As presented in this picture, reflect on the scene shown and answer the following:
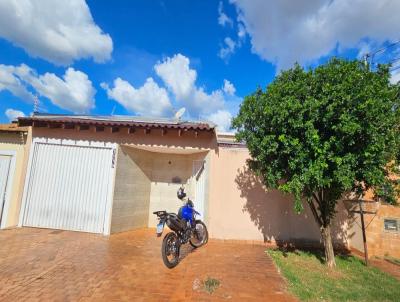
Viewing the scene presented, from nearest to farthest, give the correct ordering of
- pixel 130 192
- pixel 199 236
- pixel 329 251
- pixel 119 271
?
pixel 119 271 < pixel 329 251 < pixel 199 236 < pixel 130 192

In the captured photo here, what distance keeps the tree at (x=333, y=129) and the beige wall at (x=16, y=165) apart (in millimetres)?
7734

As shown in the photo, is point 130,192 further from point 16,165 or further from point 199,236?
point 16,165

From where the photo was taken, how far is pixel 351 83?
4781 millimetres

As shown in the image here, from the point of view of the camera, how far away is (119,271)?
4914 mm

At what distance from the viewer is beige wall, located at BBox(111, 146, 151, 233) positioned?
8047 millimetres

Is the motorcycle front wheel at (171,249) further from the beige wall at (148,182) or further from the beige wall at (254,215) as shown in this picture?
the beige wall at (148,182)

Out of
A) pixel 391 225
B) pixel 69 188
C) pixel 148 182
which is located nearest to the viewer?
pixel 391 225

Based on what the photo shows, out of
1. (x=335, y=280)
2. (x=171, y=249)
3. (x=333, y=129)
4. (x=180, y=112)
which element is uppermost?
(x=180, y=112)

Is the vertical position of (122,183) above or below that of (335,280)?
above

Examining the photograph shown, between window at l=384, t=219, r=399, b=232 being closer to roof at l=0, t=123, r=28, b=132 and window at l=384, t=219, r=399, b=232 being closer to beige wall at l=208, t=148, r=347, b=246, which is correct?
beige wall at l=208, t=148, r=347, b=246

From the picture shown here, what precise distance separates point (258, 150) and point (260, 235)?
10.8 ft

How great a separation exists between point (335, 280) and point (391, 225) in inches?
128

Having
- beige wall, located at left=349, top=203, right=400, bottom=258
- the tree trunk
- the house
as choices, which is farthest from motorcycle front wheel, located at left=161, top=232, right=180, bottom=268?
beige wall, located at left=349, top=203, right=400, bottom=258

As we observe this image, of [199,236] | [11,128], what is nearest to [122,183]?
[199,236]
